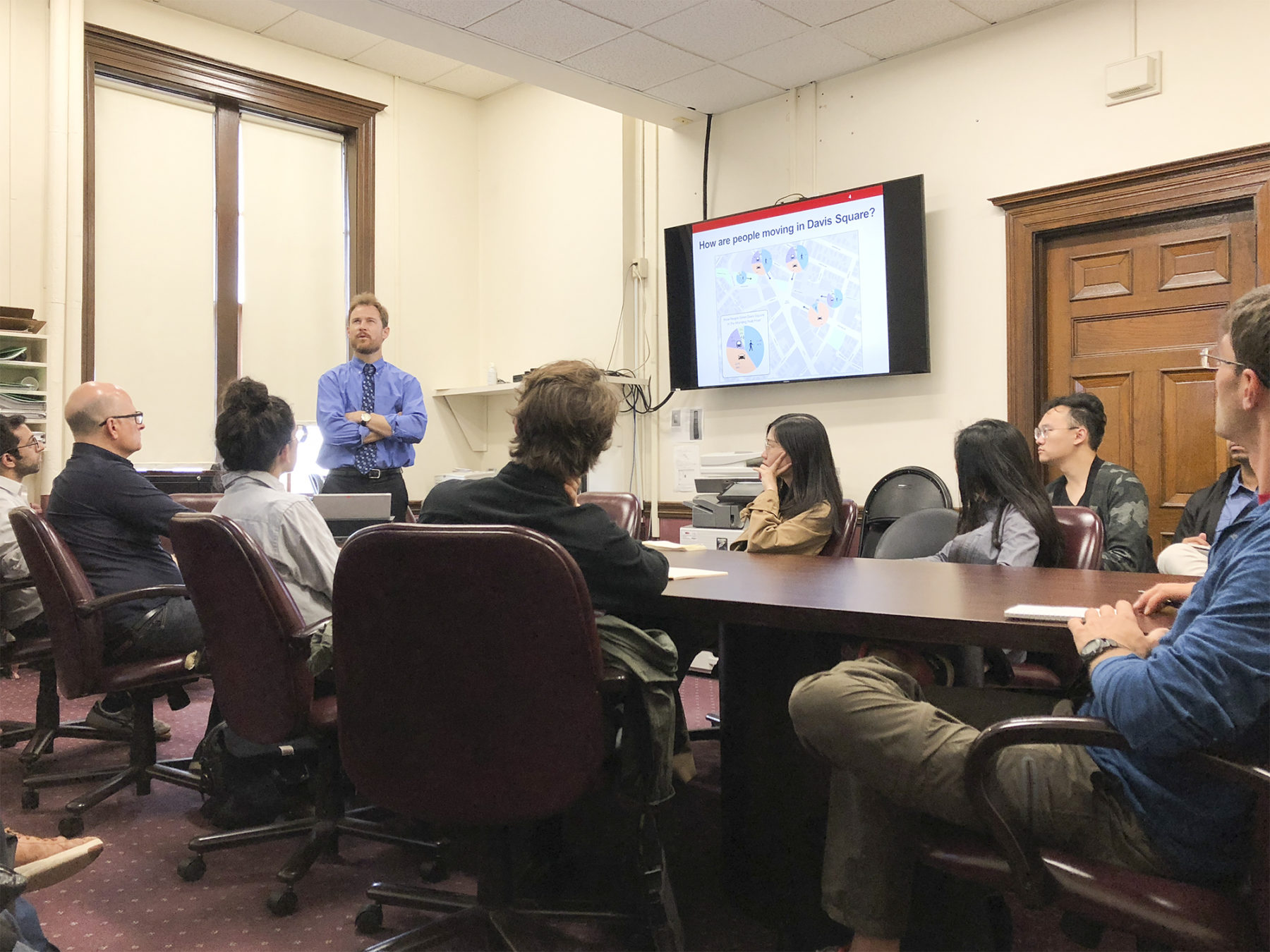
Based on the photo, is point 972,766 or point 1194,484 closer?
point 972,766

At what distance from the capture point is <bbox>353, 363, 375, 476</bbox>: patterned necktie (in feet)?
14.0

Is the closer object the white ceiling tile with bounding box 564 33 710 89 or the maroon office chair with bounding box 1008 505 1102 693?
the maroon office chair with bounding box 1008 505 1102 693

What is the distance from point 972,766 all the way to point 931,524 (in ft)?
6.03

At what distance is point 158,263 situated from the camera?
16.9ft

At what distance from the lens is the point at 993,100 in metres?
4.09

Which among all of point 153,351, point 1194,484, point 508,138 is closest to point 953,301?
point 1194,484

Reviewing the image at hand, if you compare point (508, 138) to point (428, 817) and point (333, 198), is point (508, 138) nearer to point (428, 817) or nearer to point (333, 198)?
point (333, 198)

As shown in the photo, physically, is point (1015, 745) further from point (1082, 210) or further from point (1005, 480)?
point (1082, 210)

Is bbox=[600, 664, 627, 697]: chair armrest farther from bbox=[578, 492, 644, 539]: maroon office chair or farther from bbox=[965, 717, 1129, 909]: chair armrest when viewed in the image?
bbox=[578, 492, 644, 539]: maroon office chair

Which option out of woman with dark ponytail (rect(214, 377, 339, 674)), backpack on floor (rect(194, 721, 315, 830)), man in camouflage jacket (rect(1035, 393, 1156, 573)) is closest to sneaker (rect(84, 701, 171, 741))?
backpack on floor (rect(194, 721, 315, 830))

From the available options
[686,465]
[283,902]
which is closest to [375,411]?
[686,465]

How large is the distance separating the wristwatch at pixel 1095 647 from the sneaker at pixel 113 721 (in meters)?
2.96

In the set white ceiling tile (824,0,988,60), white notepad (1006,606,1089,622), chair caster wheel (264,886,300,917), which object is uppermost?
white ceiling tile (824,0,988,60)

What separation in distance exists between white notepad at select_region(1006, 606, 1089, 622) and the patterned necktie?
10.8ft
